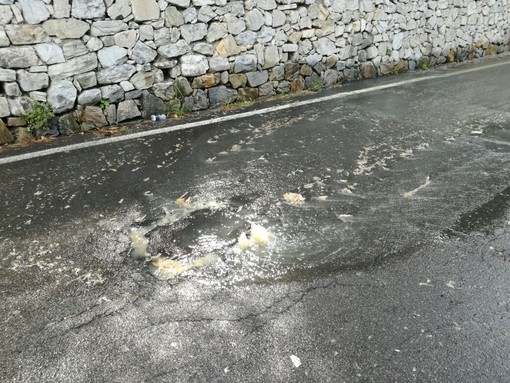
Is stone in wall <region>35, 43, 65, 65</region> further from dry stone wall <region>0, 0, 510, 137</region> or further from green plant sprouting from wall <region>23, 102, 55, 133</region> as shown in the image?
green plant sprouting from wall <region>23, 102, 55, 133</region>

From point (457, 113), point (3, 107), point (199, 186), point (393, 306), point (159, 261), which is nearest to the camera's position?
point (393, 306)

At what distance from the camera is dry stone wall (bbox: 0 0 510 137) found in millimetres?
5449

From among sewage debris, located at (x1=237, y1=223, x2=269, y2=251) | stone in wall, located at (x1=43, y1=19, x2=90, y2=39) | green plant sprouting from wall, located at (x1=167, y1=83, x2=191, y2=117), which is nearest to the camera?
sewage debris, located at (x1=237, y1=223, x2=269, y2=251)

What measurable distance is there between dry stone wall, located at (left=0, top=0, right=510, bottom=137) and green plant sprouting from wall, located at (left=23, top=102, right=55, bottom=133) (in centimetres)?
8

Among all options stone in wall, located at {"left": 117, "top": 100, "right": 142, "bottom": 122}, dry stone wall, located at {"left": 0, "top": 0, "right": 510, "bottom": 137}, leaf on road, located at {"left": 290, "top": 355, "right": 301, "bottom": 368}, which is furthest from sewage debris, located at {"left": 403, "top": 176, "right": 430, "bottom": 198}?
stone in wall, located at {"left": 117, "top": 100, "right": 142, "bottom": 122}

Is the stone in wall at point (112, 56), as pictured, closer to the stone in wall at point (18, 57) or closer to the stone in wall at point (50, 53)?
the stone in wall at point (50, 53)

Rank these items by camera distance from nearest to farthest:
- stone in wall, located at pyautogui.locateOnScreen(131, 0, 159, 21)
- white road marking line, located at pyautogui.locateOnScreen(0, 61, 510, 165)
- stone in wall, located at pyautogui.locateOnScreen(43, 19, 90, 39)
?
white road marking line, located at pyautogui.locateOnScreen(0, 61, 510, 165) < stone in wall, located at pyautogui.locateOnScreen(43, 19, 90, 39) < stone in wall, located at pyautogui.locateOnScreen(131, 0, 159, 21)

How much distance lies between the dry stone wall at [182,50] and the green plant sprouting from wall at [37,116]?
0.25ft

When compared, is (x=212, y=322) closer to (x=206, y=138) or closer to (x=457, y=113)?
(x=206, y=138)

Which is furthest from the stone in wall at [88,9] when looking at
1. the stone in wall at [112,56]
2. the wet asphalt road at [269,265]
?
the wet asphalt road at [269,265]

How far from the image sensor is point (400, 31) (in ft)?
32.0

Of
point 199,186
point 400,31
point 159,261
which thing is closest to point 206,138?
point 199,186

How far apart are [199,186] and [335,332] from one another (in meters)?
2.21

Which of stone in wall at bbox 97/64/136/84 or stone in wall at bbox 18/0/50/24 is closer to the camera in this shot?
stone in wall at bbox 18/0/50/24
